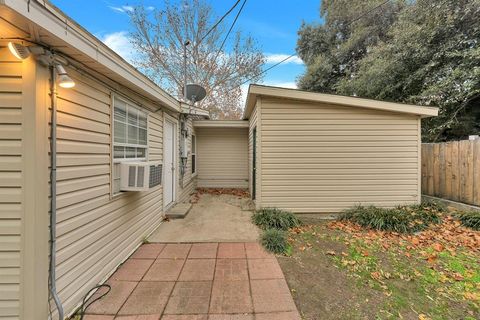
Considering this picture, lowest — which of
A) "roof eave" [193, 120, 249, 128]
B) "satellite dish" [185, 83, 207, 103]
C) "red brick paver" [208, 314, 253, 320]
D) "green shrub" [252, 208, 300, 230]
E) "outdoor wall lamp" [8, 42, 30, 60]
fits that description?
"red brick paver" [208, 314, 253, 320]

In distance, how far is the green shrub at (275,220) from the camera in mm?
Result: 4633

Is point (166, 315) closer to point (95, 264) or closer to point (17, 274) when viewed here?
point (95, 264)

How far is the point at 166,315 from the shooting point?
86.0 inches

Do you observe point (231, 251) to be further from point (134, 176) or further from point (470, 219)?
Result: point (470, 219)

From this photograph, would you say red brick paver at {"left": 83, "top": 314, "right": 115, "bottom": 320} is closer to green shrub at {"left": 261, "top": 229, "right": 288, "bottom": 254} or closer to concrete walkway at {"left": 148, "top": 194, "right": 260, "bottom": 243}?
concrete walkway at {"left": 148, "top": 194, "right": 260, "bottom": 243}

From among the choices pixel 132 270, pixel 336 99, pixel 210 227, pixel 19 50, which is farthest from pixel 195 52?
pixel 132 270

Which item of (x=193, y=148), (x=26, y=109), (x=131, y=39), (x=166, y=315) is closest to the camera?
(x=26, y=109)

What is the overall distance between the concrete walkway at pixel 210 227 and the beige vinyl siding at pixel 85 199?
0.95 metres

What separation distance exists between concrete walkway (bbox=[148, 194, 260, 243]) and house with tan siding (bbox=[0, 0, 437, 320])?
1.20 feet

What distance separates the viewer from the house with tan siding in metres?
1.86

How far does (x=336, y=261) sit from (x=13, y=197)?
3724mm

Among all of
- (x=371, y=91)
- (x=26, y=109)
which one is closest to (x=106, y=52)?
(x=26, y=109)

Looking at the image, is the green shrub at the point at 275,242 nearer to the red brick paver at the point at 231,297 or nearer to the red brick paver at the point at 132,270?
the red brick paver at the point at 231,297

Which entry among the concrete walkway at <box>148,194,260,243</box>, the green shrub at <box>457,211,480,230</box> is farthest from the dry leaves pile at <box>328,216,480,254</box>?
the concrete walkway at <box>148,194,260,243</box>
